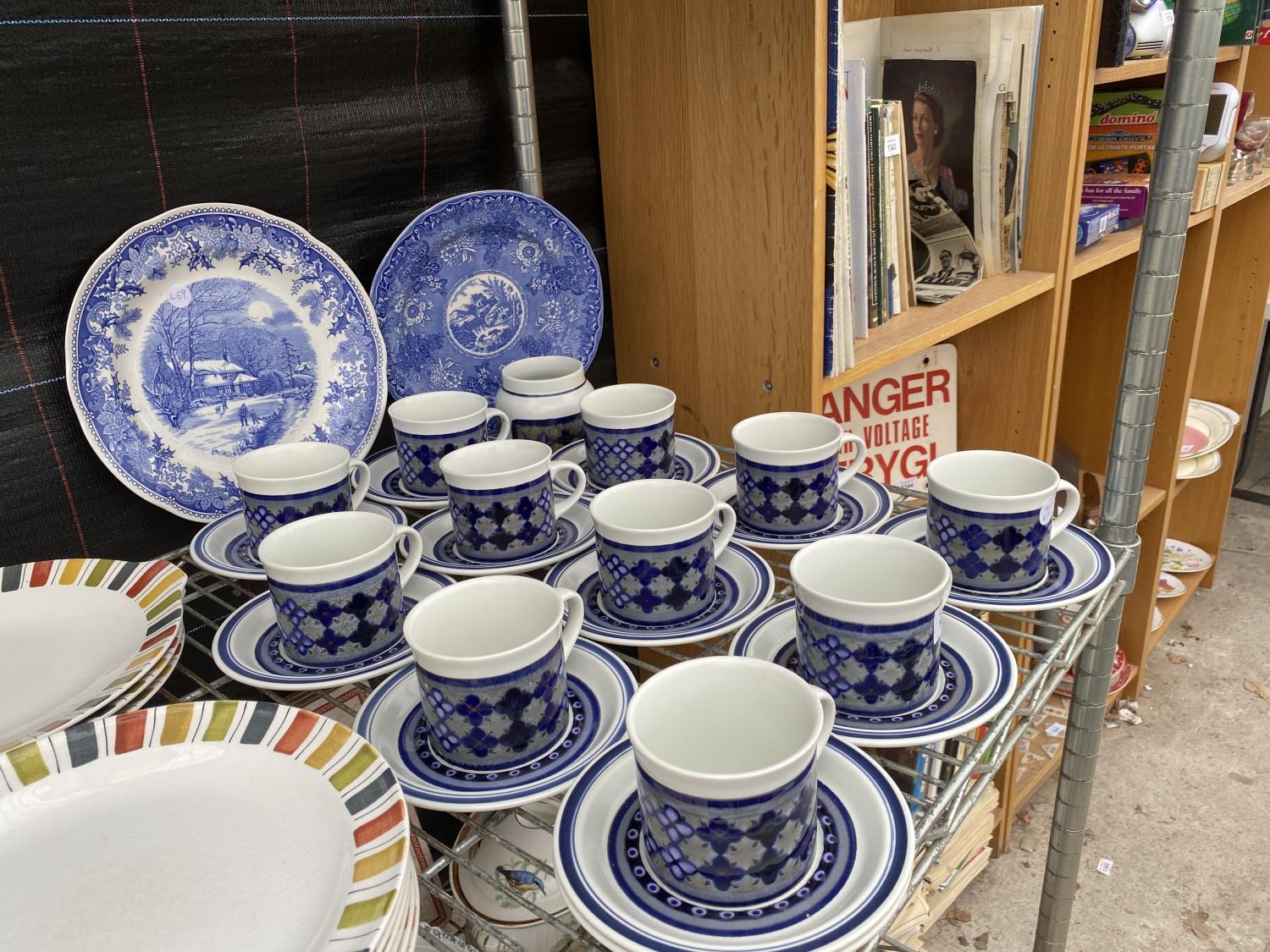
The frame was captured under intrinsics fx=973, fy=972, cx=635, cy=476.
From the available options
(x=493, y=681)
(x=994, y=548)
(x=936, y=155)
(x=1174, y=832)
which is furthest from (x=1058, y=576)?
(x=1174, y=832)

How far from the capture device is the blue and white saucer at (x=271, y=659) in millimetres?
698

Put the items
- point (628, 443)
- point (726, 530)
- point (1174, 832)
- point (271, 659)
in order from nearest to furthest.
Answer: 1. point (271, 659)
2. point (726, 530)
3. point (628, 443)
4. point (1174, 832)

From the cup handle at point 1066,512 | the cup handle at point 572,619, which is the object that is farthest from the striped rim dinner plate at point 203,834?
the cup handle at point 1066,512

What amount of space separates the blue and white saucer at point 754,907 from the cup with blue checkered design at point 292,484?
0.37 meters

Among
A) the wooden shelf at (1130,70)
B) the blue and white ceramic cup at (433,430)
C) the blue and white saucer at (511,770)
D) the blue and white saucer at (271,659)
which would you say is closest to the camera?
the blue and white saucer at (511,770)

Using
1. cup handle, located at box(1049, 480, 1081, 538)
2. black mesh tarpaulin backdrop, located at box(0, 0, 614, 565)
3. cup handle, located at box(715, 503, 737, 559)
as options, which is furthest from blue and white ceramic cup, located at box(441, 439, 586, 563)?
cup handle, located at box(1049, 480, 1081, 538)

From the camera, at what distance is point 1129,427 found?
112 cm

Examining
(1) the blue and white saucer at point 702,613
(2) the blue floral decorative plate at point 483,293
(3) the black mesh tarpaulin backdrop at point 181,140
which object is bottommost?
(1) the blue and white saucer at point 702,613

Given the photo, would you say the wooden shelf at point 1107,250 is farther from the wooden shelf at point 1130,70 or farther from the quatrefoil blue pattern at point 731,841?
the quatrefoil blue pattern at point 731,841

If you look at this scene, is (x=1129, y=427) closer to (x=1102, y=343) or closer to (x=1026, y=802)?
(x=1102, y=343)

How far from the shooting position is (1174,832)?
1.76m

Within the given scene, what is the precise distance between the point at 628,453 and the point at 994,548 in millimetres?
343

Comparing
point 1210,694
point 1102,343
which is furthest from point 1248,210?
point 1210,694

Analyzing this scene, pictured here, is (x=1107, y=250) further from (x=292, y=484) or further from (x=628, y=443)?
(x=292, y=484)
